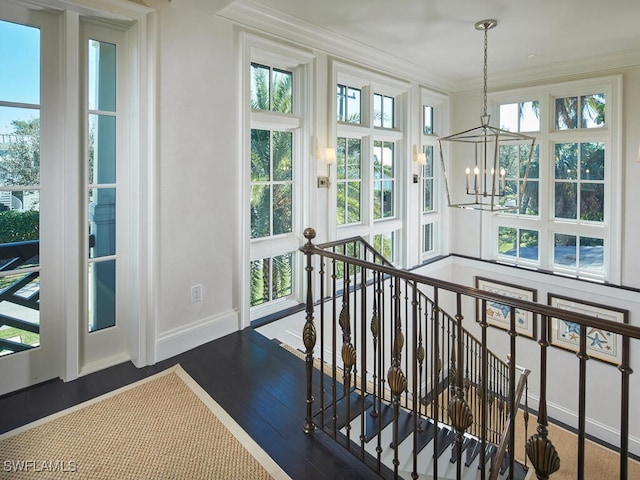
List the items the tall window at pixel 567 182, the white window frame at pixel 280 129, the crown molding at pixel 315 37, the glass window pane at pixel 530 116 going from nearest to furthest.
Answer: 1. the crown molding at pixel 315 37
2. the white window frame at pixel 280 129
3. the tall window at pixel 567 182
4. the glass window pane at pixel 530 116

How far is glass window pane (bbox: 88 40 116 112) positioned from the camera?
2.57m

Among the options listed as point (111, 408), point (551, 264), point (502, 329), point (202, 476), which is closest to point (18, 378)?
point (111, 408)

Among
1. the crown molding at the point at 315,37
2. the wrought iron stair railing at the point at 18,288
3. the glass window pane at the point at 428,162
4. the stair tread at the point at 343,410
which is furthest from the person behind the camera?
the glass window pane at the point at 428,162

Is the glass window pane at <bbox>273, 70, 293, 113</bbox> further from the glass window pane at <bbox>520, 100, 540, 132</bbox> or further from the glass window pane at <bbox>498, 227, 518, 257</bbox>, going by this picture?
the glass window pane at <bbox>498, 227, 518, 257</bbox>

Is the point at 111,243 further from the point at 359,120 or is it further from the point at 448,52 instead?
the point at 448,52

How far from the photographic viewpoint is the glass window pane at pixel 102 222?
104 inches

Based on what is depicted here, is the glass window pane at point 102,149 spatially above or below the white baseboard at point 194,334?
above

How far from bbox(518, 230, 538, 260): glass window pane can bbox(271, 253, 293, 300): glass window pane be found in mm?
3352

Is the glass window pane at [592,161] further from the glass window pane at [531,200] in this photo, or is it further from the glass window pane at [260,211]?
the glass window pane at [260,211]

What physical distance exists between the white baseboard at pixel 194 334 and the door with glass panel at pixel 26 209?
0.64 m

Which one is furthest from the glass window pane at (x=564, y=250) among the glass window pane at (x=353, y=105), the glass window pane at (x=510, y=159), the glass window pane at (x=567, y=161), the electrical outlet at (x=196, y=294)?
the electrical outlet at (x=196, y=294)

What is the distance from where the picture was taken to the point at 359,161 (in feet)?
14.9

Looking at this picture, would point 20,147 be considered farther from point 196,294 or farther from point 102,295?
point 196,294

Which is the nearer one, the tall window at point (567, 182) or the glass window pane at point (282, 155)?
the glass window pane at point (282, 155)
